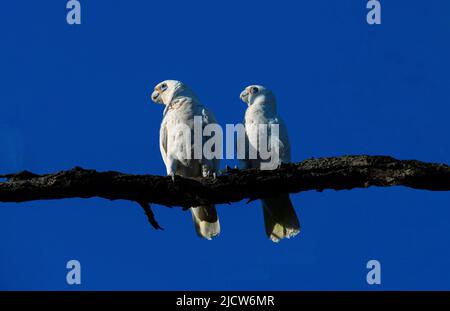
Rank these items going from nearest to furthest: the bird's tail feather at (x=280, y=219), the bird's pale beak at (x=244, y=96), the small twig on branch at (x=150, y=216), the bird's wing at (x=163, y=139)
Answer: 1. the small twig on branch at (x=150, y=216)
2. the bird's tail feather at (x=280, y=219)
3. the bird's wing at (x=163, y=139)
4. the bird's pale beak at (x=244, y=96)

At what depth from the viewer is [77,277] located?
1184 centimetres

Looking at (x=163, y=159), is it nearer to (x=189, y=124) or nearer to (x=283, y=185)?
(x=189, y=124)

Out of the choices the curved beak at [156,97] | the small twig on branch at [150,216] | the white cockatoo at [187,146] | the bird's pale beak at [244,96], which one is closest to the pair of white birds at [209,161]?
the white cockatoo at [187,146]

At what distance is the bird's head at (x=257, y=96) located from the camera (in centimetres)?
1313

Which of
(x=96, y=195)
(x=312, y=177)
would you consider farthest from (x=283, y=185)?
(x=96, y=195)

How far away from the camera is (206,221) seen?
12562mm

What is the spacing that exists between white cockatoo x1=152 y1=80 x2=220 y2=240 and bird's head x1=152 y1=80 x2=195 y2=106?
18 millimetres

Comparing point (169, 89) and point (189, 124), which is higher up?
point (169, 89)

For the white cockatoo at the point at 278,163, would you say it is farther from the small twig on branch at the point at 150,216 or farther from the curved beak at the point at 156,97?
the small twig on branch at the point at 150,216

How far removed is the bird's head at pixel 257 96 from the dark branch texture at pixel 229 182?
345 centimetres

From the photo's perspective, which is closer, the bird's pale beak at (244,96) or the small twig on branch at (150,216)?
the small twig on branch at (150,216)

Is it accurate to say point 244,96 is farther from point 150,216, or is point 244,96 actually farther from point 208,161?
point 150,216

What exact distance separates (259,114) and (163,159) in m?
1.68

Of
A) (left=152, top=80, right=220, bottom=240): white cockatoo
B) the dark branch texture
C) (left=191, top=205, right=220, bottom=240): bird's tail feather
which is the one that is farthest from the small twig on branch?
(left=191, top=205, right=220, bottom=240): bird's tail feather
